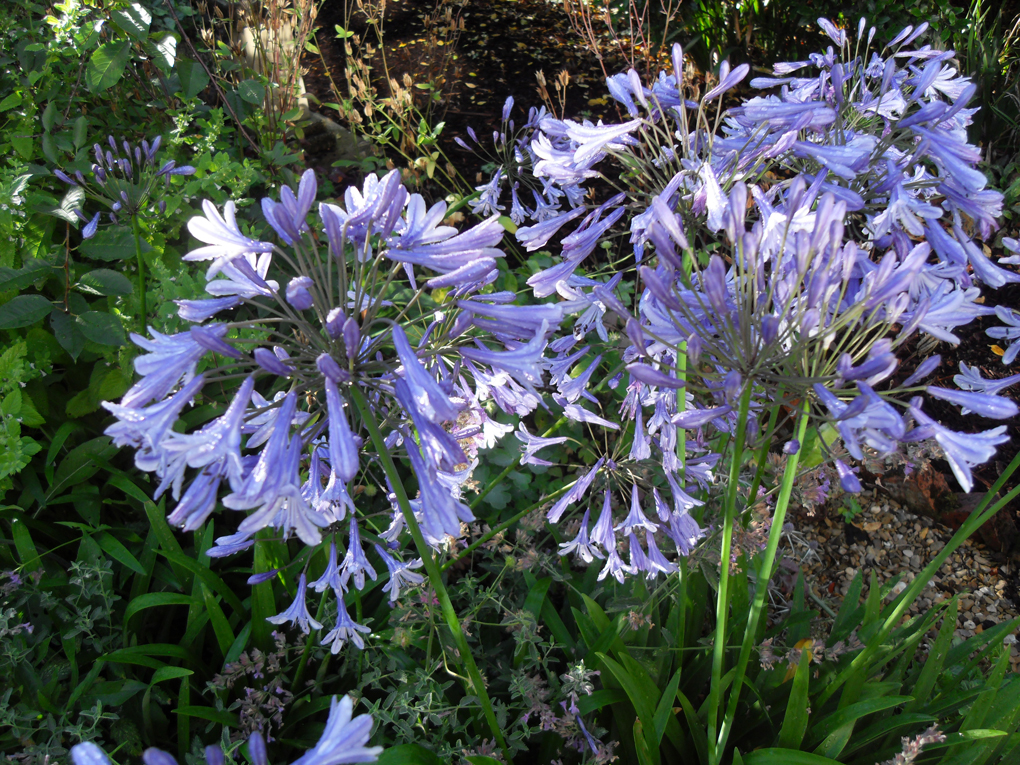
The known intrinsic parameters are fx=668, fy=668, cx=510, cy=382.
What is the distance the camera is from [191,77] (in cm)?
355

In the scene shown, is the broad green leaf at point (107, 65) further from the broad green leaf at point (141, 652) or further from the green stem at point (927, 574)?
the green stem at point (927, 574)

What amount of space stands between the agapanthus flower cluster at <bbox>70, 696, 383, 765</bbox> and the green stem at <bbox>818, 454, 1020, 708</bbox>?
125 centimetres

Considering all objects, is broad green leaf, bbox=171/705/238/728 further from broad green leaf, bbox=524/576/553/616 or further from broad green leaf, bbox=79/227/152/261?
broad green leaf, bbox=79/227/152/261

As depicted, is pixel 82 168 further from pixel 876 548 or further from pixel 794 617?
pixel 876 548

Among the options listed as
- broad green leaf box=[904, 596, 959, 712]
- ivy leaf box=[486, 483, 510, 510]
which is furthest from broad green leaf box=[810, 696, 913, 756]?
ivy leaf box=[486, 483, 510, 510]

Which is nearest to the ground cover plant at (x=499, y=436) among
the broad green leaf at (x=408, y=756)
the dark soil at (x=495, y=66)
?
the broad green leaf at (x=408, y=756)

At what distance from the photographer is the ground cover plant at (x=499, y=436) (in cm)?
124

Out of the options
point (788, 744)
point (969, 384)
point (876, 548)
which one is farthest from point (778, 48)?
point (788, 744)

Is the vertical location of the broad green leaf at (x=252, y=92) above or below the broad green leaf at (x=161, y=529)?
above

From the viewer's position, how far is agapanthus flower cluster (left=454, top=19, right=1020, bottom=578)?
46.1 inches

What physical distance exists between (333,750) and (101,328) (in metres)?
2.46

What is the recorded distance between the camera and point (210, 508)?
1.20 meters

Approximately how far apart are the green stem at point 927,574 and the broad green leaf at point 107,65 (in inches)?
145

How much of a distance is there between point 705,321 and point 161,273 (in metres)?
2.39
